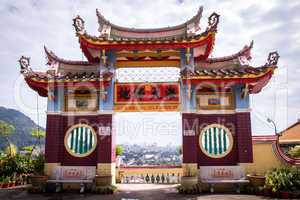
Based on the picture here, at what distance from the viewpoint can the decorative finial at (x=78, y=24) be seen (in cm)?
1377

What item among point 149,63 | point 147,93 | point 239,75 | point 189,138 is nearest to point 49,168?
point 147,93

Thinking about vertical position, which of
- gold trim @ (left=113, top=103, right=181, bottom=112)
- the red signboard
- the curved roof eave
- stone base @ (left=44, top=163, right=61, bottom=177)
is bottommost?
stone base @ (left=44, top=163, right=61, bottom=177)

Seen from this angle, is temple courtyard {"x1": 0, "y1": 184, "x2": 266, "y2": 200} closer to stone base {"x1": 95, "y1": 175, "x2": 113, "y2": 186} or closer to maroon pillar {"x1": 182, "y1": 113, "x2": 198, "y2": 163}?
stone base {"x1": 95, "y1": 175, "x2": 113, "y2": 186}

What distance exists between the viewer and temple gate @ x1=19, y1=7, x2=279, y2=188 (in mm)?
13484

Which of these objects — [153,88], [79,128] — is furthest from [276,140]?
[79,128]

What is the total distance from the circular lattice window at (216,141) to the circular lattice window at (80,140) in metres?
5.63

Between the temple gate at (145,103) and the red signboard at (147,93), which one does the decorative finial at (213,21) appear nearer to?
the temple gate at (145,103)

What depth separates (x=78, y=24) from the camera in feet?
45.5

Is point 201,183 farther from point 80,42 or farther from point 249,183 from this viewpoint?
point 80,42

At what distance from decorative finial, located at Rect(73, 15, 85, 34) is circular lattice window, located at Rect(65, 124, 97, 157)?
16.1 ft

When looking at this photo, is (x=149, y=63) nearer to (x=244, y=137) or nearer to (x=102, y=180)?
(x=244, y=137)

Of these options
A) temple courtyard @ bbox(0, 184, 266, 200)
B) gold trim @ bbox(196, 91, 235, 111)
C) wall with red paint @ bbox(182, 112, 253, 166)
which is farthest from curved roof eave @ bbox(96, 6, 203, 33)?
temple courtyard @ bbox(0, 184, 266, 200)

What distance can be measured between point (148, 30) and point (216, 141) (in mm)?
7618

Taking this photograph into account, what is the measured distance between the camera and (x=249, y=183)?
41.6 feet
